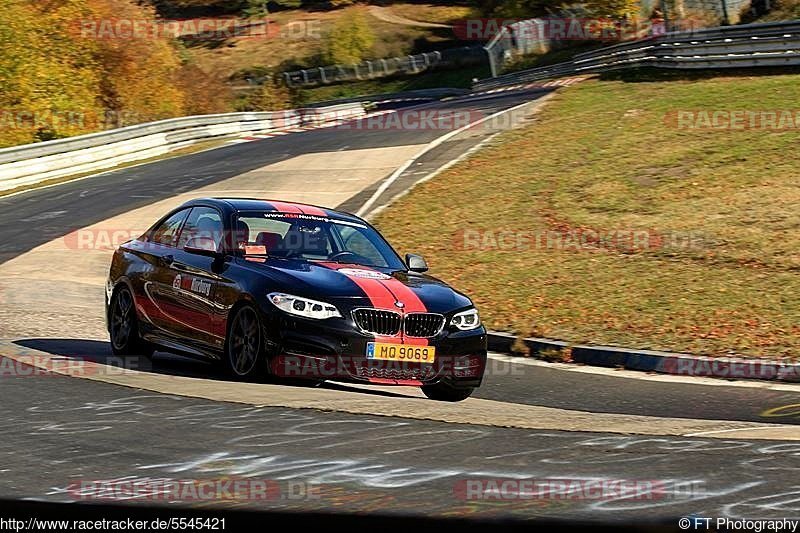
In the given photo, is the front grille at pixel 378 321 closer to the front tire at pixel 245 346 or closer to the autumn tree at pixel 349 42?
the front tire at pixel 245 346

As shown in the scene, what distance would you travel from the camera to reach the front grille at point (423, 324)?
34.1 feet

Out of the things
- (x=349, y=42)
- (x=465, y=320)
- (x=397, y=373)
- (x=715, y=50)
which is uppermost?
(x=349, y=42)

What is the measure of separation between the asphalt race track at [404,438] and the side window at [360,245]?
1253 millimetres

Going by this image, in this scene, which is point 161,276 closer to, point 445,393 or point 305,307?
point 305,307

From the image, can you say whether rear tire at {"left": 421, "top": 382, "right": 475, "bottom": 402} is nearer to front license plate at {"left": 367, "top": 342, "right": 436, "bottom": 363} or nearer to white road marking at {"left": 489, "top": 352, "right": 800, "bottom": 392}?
front license plate at {"left": 367, "top": 342, "right": 436, "bottom": 363}

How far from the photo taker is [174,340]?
38.4 feet

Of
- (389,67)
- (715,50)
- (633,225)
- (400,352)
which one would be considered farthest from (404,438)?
(389,67)

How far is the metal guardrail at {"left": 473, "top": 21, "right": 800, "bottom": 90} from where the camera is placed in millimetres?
32188

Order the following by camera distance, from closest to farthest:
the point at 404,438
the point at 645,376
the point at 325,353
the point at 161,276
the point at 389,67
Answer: the point at 404,438, the point at 325,353, the point at 161,276, the point at 645,376, the point at 389,67

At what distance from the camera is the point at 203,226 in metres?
11.9

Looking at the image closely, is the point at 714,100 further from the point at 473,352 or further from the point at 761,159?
the point at 473,352

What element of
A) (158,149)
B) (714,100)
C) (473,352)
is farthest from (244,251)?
(158,149)

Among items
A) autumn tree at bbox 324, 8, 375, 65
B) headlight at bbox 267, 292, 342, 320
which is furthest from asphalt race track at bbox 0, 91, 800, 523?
autumn tree at bbox 324, 8, 375, 65

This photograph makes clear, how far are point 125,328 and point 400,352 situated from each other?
353 cm
